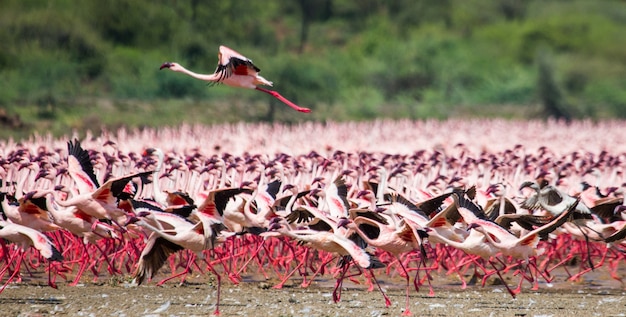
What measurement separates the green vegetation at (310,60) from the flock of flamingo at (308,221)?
16.0 meters

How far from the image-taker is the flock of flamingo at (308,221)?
11094 millimetres

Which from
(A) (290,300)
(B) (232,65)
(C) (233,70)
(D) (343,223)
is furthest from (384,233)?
(C) (233,70)

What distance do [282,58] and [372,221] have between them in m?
31.2

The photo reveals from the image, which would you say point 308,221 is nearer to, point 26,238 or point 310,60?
point 26,238

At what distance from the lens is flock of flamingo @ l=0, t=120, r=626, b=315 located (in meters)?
11.1

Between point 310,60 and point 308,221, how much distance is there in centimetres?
3397

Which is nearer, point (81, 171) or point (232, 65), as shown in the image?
point (81, 171)

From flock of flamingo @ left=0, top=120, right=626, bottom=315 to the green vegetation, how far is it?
16.0 metres

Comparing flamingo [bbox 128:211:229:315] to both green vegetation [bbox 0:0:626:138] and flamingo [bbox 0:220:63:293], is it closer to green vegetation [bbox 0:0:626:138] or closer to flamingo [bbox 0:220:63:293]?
flamingo [bbox 0:220:63:293]

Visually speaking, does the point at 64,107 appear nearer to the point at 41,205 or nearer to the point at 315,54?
the point at 315,54

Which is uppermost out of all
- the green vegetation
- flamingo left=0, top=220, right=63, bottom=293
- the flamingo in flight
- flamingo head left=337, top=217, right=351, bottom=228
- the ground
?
the green vegetation

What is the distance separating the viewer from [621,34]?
57.7m

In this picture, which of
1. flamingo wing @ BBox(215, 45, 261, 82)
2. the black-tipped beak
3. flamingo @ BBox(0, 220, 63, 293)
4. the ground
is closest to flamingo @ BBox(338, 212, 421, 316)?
the black-tipped beak

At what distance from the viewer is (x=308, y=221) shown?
40.9ft
